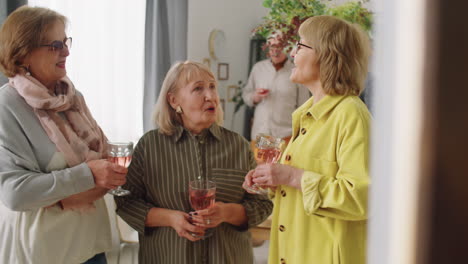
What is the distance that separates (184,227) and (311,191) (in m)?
0.52

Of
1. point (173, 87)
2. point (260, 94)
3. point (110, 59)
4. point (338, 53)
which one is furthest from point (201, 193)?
point (260, 94)

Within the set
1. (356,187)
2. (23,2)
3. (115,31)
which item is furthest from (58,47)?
(115,31)

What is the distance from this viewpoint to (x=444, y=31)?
0.10 m

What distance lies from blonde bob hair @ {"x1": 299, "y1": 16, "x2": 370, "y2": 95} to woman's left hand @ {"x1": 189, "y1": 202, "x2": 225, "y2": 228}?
0.57 meters

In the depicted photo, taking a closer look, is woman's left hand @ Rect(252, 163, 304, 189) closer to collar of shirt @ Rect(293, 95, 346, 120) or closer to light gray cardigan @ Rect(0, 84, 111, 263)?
collar of shirt @ Rect(293, 95, 346, 120)

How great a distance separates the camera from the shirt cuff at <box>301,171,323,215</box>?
1.21m

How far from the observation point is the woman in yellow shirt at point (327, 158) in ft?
3.89

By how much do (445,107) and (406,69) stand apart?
0.6 inches

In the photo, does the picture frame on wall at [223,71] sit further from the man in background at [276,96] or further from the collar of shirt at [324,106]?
the collar of shirt at [324,106]

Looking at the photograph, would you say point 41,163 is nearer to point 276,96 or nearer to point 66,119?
point 66,119

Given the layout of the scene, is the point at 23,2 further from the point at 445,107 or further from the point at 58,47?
the point at 445,107

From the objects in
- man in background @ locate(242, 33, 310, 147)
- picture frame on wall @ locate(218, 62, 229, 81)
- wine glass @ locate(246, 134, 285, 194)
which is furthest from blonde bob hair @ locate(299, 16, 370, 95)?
picture frame on wall @ locate(218, 62, 229, 81)

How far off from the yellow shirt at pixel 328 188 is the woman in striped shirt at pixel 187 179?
25 centimetres

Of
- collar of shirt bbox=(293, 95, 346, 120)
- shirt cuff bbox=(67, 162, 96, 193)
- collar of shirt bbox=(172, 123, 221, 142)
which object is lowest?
shirt cuff bbox=(67, 162, 96, 193)
